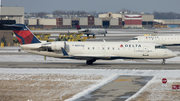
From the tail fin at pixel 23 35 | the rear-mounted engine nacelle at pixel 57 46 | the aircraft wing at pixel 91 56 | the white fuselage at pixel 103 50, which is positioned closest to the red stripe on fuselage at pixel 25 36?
the tail fin at pixel 23 35

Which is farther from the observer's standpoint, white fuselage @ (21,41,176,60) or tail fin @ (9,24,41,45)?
tail fin @ (9,24,41,45)

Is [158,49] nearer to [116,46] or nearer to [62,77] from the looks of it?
[116,46]

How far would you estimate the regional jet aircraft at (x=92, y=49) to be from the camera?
3662 centimetres

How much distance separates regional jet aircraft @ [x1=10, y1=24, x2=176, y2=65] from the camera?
3662 centimetres

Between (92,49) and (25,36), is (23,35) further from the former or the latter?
(92,49)

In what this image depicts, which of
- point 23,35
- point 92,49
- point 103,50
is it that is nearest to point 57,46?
point 92,49

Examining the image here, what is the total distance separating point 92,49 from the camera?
37.2 m

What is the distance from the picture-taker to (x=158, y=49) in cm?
3666

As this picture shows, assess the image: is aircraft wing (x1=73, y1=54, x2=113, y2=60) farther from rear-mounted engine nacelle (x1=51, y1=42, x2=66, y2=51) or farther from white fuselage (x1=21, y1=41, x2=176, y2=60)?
rear-mounted engine nacelle (x1=51, y1=42, x2=66, y2=51)

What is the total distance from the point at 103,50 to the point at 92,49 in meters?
1.40

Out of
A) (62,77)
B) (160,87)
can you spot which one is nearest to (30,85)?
(62,77)

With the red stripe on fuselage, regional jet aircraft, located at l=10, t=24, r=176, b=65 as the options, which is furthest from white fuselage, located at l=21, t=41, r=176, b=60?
the red stripe on fuselage

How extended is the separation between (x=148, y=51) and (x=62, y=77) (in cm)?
1291

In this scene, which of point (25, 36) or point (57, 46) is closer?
point (57, 46)
